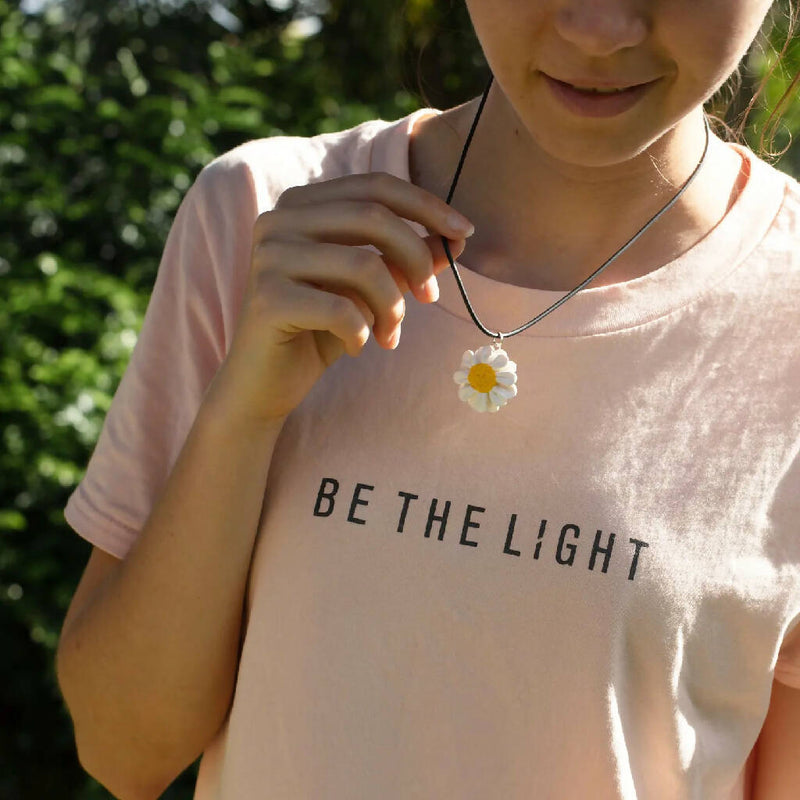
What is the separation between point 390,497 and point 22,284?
7.71 feet

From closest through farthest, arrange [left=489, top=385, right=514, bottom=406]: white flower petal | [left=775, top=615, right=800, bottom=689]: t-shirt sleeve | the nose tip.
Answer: the nose tip < [left=489, top=385, right=514, bottom=406]: white flower petal < [left=775, top=615, right=800, bottom=689]: t-shirt sleeve

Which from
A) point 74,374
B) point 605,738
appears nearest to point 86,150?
point 74,374

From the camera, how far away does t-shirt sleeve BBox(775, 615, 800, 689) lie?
1525 millimetres

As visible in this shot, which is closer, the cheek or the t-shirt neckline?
the cheek

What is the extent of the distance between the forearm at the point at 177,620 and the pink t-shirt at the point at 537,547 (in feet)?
0.14

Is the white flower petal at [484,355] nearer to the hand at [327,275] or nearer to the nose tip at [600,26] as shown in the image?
the hand at [327,275]

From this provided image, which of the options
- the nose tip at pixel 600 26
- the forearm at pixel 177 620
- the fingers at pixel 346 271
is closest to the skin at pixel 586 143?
the nose tip at pixel 600 26

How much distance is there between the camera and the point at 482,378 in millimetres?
1433

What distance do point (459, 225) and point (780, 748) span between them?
29.6 inches

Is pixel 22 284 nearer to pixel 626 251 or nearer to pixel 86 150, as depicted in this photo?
pixel 86 150

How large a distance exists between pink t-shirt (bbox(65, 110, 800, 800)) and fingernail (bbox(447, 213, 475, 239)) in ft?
0.41

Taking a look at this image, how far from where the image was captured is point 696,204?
1.61 m

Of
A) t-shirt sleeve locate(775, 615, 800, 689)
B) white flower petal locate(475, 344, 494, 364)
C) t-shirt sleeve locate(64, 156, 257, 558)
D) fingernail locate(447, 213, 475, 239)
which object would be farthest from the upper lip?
t-shirt sleeve locate(775, 615, 800, 689)

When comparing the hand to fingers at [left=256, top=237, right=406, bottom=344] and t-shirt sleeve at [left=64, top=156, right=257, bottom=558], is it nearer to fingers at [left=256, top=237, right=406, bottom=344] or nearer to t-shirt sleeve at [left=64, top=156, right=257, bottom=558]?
fingers at [left=256, top=237, right=406, bottom=344]
